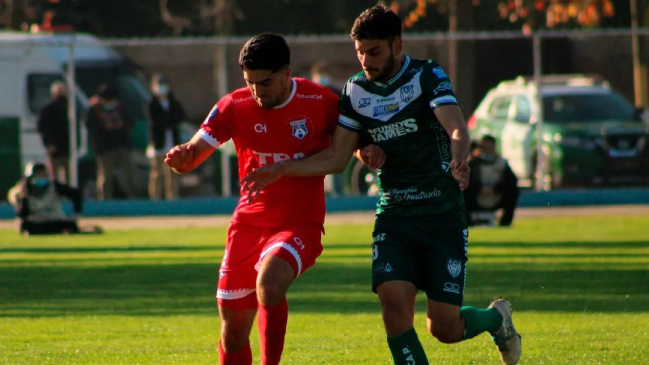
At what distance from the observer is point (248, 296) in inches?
237

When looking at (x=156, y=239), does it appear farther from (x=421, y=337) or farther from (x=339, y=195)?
(x=421, y=337)

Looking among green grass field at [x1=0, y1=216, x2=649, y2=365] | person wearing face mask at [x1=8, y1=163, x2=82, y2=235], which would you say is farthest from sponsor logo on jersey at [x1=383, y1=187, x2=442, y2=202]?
person wearing face mask at [x1=8, y1=163, x2=82, y2=235]

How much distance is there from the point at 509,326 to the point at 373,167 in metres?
1.34

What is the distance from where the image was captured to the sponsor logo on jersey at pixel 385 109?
5.99 metres

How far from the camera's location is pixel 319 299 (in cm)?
1010

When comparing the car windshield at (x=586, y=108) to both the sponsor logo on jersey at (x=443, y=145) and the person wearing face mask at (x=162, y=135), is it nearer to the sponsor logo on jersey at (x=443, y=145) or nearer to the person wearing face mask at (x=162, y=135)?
the person wearing face mask at (x=162, y=135)

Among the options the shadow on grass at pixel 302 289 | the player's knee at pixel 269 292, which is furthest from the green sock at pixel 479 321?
the shadow on grass at pixel 302 289

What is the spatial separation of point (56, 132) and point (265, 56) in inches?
575

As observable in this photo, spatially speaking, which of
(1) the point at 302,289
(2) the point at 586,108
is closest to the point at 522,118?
(2) the point at 586,108

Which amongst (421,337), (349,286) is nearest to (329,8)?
(349,286)

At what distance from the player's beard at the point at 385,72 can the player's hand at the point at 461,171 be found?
2.10 ft

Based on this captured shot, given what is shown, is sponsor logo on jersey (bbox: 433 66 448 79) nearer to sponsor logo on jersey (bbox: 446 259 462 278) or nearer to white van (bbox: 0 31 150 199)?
sponsor logo on jersey (bbox: 446 259 462 278)

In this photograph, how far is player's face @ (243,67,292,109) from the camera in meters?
5.95

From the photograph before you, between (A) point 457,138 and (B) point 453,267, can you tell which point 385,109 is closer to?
(A) point 457,138
